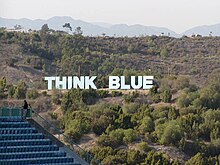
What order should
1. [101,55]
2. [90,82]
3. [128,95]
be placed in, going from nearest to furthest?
[128,95] → [90,82] → [101,55]

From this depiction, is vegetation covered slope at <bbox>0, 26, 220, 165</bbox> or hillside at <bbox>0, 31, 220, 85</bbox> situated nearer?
vegetation covered slope at <bbox>0, 26, 220, 165</bbox>

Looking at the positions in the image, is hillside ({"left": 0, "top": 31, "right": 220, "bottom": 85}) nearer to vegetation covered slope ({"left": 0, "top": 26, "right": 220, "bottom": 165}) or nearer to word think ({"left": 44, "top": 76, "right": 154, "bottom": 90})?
vegetation covered slope ({"left": 0, "top": 26, "right": 220, "bottom": 165})

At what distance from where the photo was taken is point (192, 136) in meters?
51.9

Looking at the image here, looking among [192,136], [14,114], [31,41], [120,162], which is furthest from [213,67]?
[14,114]

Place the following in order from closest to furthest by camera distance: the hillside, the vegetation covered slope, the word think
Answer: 1. the vegetation covered slope
2. the word think
3. the hillside

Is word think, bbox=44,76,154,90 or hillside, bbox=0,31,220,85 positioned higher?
hillside, bbox=0,31,220,85

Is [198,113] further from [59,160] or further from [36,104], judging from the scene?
Result: [59,160]

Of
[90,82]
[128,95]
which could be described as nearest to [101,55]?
[90,82]

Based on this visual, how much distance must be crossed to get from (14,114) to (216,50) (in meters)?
76.5

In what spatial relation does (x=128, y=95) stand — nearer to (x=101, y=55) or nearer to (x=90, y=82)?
(x=90, y=82)

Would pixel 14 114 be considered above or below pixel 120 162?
above

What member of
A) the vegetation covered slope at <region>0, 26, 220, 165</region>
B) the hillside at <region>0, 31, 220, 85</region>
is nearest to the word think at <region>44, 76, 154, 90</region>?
the vegetation covered slope at <region>0, 26, 220, 165</region>

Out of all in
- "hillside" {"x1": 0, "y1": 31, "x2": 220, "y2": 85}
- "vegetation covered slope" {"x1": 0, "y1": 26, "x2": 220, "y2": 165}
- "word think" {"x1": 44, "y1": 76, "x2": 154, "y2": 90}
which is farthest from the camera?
"hillside" {"x1": 0, "y1": 31, "x2": 220, "y2": 85}

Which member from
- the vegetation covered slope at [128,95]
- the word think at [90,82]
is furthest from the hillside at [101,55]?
the word think at [90,82]
